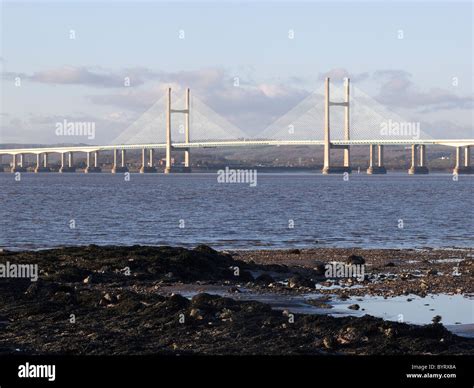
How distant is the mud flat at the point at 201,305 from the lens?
13.9 meters

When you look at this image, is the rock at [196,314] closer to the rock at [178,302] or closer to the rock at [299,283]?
the rock at [178,302]

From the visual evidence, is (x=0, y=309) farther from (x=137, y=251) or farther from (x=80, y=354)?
(x=137, y=251)

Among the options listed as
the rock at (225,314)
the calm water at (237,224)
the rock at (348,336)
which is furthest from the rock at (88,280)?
the calm water at (237,224)

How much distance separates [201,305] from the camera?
16.0 meters

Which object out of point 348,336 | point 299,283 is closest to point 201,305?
point 348,336

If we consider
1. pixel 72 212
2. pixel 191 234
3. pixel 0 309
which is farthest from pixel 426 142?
pixel 0 309

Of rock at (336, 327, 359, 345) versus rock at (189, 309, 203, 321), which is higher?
rock at (189, 309, 203, 321)

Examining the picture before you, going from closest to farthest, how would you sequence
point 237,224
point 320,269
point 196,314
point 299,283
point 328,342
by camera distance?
1. point 328,342
2. point 196,314
3. point 299,283
4. point 320,269
5. point 237,224

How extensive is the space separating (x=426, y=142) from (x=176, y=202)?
2660 inches

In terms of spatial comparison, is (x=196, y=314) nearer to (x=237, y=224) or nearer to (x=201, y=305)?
Result: (x=201, y=305)

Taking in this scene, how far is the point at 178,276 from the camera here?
21578mm

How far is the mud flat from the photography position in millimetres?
13852

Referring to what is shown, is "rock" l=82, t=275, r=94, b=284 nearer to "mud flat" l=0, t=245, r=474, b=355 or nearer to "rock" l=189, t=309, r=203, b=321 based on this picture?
"mud flat" l=0, t=245, r=474, b=355

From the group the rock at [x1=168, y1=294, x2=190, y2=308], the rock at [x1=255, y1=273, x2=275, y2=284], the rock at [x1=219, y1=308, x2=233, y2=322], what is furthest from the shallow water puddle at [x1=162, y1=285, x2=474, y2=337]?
the rock at [x1=168, y1=294, x2=190, y2=308]
